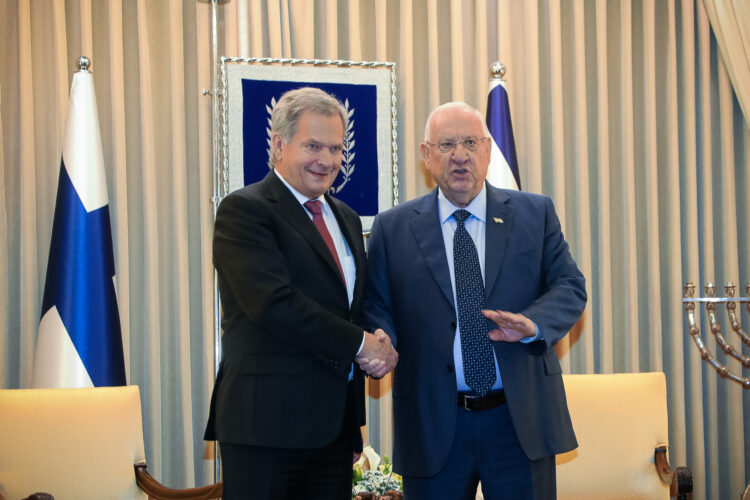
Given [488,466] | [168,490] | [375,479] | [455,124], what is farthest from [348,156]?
[488,466]

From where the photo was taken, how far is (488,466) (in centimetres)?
233

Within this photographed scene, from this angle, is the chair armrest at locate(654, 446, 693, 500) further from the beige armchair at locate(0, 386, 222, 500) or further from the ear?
the ear

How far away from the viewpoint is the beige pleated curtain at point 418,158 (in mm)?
4082

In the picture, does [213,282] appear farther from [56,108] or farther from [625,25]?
[625,25]

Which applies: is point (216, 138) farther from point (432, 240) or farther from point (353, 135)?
point (432, 240)

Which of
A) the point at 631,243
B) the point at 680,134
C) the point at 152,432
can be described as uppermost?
the point at 680,134

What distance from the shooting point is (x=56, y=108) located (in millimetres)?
4102

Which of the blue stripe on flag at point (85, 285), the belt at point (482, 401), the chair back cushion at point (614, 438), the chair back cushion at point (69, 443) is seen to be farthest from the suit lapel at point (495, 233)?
the blue stripe on flag at point (85, 285)

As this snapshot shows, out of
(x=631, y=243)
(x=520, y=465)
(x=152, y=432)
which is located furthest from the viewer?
(x=631, y=243)

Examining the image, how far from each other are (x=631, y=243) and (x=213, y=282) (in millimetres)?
2536

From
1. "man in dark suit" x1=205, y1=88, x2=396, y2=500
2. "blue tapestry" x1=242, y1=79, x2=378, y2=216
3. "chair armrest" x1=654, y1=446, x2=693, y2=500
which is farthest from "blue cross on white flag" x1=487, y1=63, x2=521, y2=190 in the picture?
"man in dark suit" x1=205, y1=88, x2=396, y2=500

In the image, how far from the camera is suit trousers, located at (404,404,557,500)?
232 centimetres

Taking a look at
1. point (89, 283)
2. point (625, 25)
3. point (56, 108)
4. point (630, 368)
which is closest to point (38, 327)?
point (89, 283)

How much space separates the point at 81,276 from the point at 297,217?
1.86 m
